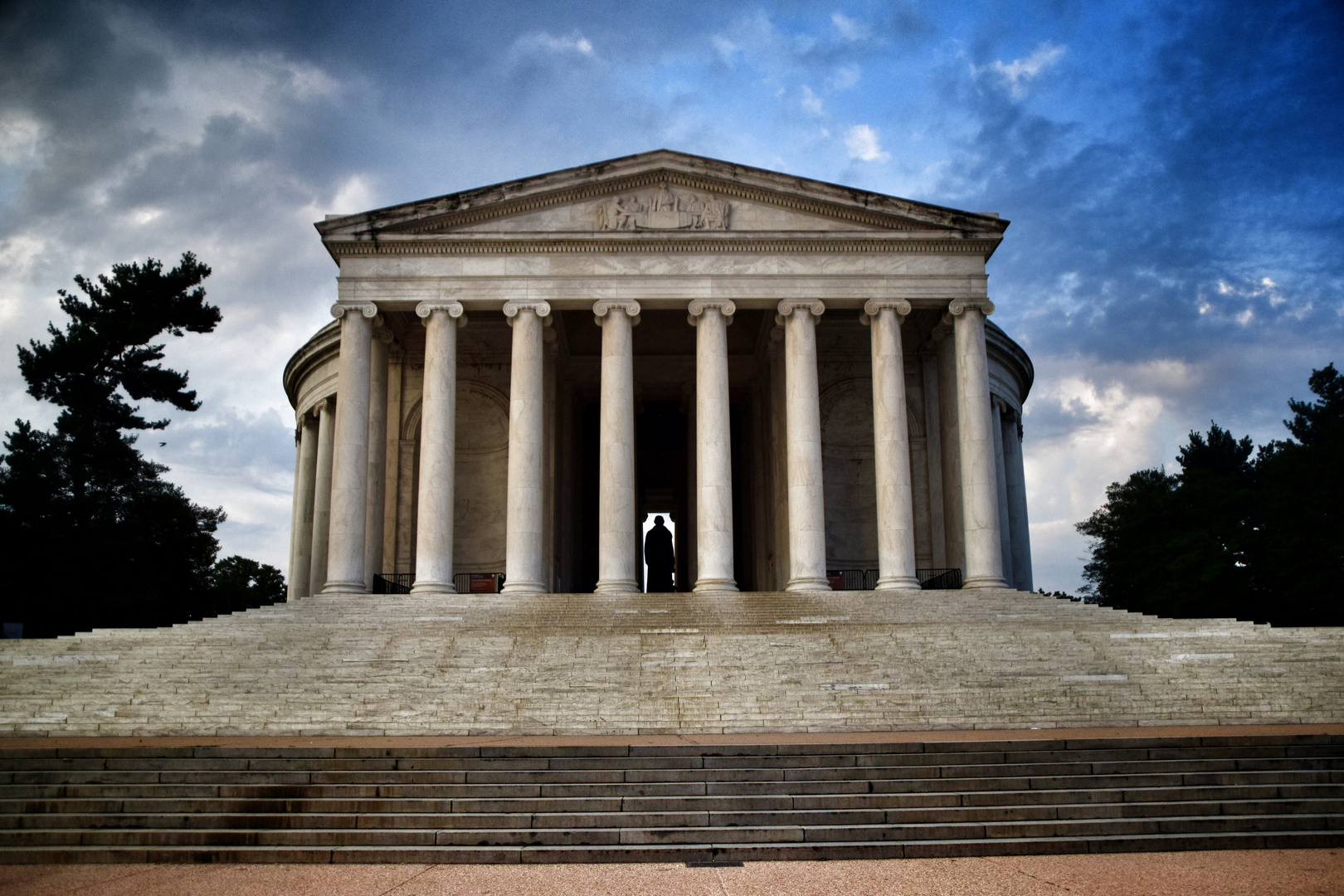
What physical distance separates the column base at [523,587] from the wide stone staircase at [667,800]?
67.3ft

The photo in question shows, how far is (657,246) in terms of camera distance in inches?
1754

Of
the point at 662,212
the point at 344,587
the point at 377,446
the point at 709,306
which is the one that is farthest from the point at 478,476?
the point at 662,212

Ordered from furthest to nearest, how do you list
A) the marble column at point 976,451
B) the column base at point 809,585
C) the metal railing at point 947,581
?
the metal railing at point 947,581, the marble column at point 976,451, the column base at point 809,585

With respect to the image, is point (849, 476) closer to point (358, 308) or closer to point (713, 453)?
point (713, 453)

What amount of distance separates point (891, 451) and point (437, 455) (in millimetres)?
18491

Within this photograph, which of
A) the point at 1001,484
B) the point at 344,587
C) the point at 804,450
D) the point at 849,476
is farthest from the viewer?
the point at 1001,484

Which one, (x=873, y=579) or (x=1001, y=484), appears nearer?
(x=873, y=579)

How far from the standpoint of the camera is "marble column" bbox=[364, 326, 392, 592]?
46062 mm

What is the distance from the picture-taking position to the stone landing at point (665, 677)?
991 inches

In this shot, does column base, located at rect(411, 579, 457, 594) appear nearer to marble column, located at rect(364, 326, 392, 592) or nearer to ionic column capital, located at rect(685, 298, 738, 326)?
marble column, located at rect(364, 326, 392, 592)

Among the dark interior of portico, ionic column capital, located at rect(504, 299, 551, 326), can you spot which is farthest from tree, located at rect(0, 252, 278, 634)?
ionic column capital, located at rect(504, 299, 551, 326)

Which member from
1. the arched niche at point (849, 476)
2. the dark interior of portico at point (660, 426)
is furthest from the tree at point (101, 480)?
the arched niche at point (849, 476)

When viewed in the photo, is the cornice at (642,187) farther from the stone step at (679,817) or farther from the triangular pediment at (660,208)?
the stone step at (679,817)

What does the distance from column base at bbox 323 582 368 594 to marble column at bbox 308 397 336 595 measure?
12.3 metres
